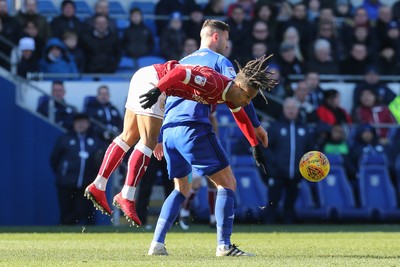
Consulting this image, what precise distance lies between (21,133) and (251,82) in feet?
31.5

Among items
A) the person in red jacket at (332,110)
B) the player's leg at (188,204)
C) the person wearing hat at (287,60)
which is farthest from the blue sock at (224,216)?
the person wearing hat at (287,60)

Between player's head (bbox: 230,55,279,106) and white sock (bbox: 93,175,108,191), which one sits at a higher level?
player's head (bbox: 230,55,279,106)

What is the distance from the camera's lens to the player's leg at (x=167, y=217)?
36.3 ft

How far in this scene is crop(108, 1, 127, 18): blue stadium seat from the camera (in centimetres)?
2300

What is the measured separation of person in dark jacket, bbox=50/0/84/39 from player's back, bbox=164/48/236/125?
9814mm

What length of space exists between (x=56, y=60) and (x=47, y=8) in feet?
8.22

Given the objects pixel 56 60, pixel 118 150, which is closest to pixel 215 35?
pixel 118 150

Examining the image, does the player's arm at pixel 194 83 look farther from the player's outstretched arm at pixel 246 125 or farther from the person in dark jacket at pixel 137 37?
the person in dark jacket at pixel 137 37

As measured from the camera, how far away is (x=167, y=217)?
436 inches

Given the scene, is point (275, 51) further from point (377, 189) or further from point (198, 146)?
point (198, 146)

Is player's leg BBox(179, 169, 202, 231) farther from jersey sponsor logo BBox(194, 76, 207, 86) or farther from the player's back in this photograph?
jersey sponsor logo BBox(194, 76, 207, 86)

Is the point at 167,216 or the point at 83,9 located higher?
the point at 83,9

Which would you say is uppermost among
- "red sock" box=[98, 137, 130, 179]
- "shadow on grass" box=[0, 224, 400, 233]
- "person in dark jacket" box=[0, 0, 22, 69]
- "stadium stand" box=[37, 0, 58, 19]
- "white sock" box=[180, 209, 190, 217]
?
"stadium stand" box=[37, 0, 58, 19]

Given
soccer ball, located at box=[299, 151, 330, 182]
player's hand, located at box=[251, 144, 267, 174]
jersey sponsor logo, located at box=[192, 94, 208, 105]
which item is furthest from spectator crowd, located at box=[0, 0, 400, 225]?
jersey sponsor logo, located at box=[192, 94, 208, 105]
